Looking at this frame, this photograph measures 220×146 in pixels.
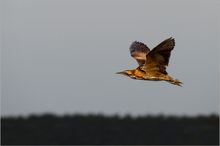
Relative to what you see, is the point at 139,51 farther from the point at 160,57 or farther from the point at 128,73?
the point at 128,73

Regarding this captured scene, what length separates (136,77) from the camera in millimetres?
3910

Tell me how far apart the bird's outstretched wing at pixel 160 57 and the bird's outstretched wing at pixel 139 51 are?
17 cm

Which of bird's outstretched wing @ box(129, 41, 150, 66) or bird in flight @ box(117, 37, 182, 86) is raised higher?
bird's outstretched wing @ box(129, 41, 150, 66)

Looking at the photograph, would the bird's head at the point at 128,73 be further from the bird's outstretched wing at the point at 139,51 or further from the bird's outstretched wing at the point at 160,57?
the bird's outstretched wing at the point at 139,51

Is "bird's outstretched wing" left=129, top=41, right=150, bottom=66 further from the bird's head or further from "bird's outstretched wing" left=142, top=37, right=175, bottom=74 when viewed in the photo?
the bird's head

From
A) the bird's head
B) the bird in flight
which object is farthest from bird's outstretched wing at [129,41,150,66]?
the bird's head

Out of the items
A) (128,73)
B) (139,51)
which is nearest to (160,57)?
(128,73)

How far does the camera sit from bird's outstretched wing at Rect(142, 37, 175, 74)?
4016mm

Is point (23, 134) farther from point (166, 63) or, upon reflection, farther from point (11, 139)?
point (166, 63)

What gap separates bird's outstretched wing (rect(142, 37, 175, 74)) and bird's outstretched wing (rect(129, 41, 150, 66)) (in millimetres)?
171

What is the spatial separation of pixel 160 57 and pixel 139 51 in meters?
0.66

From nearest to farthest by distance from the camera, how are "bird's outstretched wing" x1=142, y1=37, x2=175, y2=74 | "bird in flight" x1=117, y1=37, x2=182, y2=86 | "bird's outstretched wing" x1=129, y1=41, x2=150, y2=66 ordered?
1. "bird in flight" x1=117, y1=37, x2=182, y2=86
2. "bird's outstretched wing" x1=142, y1=37, x2=175, y2=74
3. "bird's outstretched wing" x1=129, y1=41, x2=150, y2=66

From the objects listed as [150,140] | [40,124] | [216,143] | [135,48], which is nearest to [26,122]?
[40,124]

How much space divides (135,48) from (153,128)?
47.5 feet
